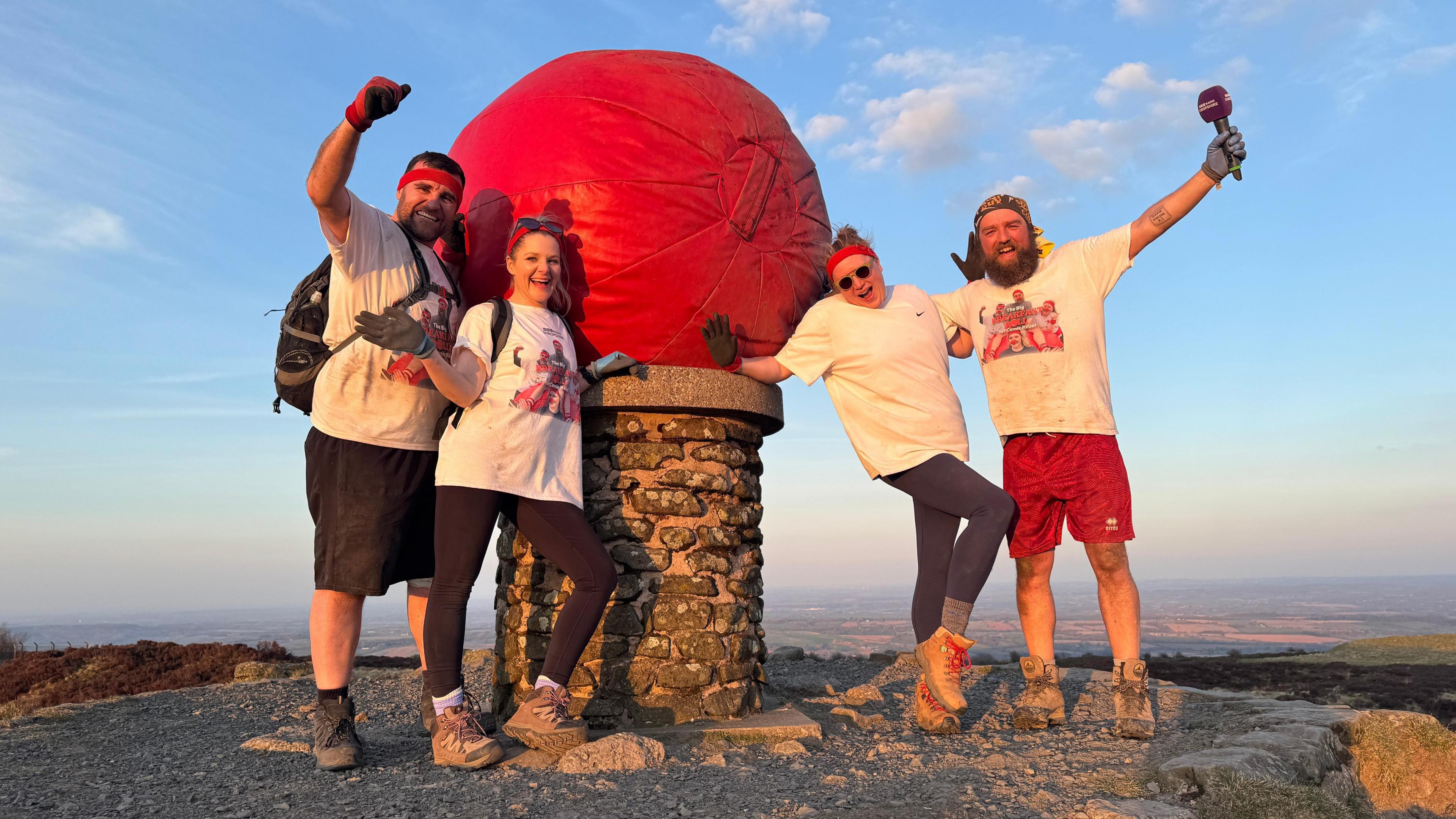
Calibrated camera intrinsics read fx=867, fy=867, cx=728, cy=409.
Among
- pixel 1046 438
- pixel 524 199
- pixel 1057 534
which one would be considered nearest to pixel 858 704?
pixel 1057 534

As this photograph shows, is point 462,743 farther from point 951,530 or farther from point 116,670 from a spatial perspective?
point 116,670

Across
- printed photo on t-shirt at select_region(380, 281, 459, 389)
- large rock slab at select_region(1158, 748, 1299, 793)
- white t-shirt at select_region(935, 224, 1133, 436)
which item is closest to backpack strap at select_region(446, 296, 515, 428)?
printed photo on t-shirt at select_region(380, 281, 459, 389)

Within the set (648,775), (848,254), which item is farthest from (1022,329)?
(648,775)

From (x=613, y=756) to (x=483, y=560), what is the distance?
2.91 ft

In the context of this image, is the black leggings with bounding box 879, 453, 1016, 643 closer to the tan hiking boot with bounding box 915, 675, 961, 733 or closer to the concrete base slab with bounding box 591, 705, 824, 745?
the tan hiking boot with bounding box 915, 675, 961, 733

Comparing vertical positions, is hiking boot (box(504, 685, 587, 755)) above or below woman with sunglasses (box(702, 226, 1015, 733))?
below

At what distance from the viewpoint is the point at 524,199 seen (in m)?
3.93

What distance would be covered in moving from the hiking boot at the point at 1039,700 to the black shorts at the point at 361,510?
8.95ft

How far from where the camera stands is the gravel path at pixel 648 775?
2.70 meters

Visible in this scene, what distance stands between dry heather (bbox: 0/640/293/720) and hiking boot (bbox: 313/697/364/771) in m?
3.92

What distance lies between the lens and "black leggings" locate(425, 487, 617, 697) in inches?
128

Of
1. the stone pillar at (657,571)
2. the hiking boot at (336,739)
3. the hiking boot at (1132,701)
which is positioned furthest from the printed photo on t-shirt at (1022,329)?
the hiking boot at (336,739)

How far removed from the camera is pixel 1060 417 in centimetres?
397

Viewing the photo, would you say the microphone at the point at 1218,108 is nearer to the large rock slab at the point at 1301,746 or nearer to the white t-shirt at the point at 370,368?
the large rock slab at the point at 1301,746
